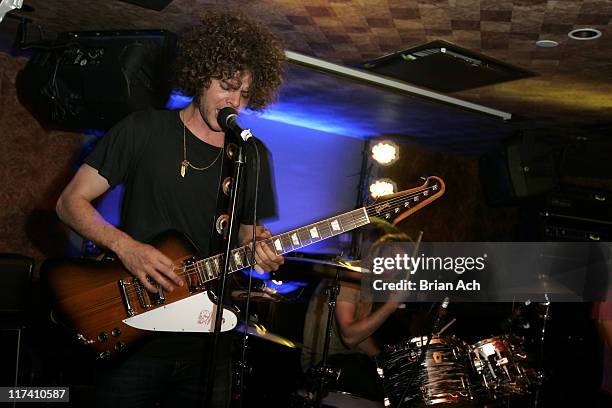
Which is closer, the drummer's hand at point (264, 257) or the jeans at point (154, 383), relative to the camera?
the jeans at point (154, 383)

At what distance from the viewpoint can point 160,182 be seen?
235 cm

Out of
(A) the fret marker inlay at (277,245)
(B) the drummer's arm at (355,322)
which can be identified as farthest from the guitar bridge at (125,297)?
(B) the drummer's arm at (355,322)

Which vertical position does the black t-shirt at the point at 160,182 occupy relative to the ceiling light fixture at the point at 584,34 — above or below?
below

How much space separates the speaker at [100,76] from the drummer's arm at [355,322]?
2120mm

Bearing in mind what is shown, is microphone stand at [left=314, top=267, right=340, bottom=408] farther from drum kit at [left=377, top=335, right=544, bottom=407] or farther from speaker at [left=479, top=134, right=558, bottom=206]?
speaker at [left=479, top=134, right=558, bottom=206]

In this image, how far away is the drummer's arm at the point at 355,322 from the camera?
4.09 metres

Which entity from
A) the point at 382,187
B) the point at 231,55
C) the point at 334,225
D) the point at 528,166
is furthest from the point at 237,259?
the point at 382,187

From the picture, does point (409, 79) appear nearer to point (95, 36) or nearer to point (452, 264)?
point (95, 36)

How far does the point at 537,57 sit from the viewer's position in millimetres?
4957

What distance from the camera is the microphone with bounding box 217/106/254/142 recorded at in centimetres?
203

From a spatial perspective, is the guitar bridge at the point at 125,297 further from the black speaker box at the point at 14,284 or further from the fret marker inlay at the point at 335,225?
the black speaker box at the point at 14,284

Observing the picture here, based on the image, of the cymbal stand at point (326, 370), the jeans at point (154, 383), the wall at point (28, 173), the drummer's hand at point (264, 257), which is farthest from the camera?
the wall at point (28, 173)

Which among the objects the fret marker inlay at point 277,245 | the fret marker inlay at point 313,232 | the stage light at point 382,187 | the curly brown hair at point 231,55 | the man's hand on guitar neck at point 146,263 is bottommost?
the man's hand on guitar neck at point 146,263

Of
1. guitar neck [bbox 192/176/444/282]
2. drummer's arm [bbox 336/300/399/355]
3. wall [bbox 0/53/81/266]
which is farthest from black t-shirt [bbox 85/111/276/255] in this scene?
wall [bbox 0/53/81/266]
